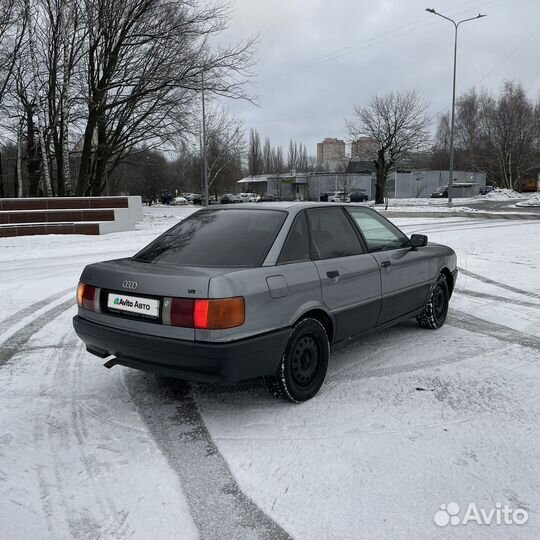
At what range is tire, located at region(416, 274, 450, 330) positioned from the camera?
5461mm

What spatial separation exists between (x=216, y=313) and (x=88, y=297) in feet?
4.17

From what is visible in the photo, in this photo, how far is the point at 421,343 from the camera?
16.8ft

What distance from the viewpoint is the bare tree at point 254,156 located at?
85812 millimetres

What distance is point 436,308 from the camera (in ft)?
18.3

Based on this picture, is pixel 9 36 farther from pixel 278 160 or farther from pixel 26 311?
pixel 278 160

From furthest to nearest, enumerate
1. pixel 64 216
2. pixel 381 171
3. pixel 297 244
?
pixel 381 171, pixel 64 216, pixel 297 244

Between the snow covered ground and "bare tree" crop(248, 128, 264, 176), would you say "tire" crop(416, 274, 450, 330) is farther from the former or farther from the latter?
"bare tree" crop(248, 128, 264, 176)

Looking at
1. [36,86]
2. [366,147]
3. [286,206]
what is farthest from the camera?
[366,147]

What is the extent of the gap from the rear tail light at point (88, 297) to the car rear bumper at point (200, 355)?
0.30m

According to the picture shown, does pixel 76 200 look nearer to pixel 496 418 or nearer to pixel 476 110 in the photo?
pixel 496 418

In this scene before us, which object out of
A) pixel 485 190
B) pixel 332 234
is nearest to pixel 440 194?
pixel 485 190

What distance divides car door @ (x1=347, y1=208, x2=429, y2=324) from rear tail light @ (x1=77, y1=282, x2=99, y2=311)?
7.70 ft

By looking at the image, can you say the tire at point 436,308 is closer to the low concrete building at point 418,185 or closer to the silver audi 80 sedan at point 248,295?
the silver audi 80 sedan at point 248,295

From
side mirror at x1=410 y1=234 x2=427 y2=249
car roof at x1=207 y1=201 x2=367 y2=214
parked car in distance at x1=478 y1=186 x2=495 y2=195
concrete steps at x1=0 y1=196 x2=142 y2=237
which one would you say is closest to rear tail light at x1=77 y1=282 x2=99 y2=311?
car roof at x1=207 y1=201 x2=367 y2=214
